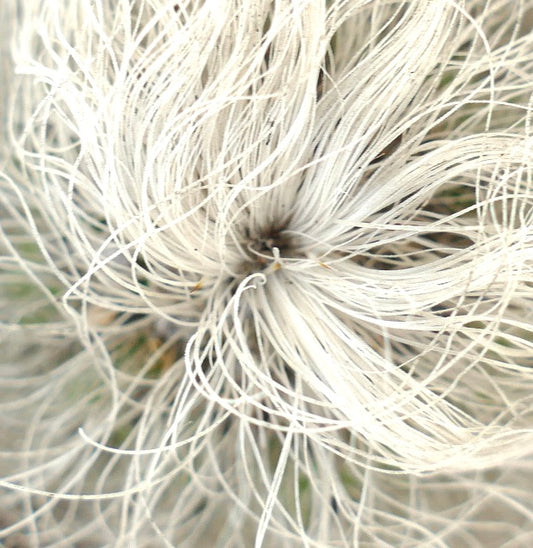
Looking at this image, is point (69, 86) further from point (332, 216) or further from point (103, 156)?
point (332, 216)

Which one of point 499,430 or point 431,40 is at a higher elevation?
point 431,40

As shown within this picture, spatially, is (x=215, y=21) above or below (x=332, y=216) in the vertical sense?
above

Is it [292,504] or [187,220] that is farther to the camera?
[292,504]

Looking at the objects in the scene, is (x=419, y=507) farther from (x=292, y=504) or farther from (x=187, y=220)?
(x=187, y=220)

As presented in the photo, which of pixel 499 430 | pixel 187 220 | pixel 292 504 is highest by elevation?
pixel 187 220

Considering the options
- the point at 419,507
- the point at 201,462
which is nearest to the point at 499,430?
the point at 419,507

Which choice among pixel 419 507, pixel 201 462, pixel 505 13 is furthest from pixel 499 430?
pixel 505 13
